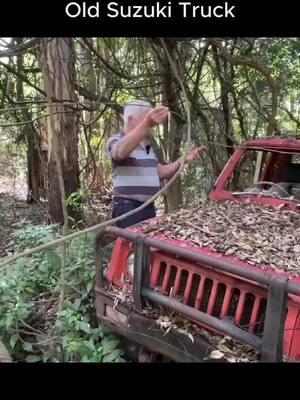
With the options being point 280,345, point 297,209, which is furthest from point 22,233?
point 280,345

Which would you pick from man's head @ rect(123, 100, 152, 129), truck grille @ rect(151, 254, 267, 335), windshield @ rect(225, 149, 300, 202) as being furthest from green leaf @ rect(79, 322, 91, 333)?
windshield @ rect(225, 149, 300, 202)

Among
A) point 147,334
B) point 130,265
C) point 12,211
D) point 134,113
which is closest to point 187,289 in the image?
point 147,334

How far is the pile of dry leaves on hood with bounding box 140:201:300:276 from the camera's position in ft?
9.24

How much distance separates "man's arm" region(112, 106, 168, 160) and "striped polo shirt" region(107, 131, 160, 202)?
7.4 inches

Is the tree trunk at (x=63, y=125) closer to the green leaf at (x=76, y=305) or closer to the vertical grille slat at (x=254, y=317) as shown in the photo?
the green leaf at (x=76, y=305)

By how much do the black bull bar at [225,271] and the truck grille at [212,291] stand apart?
0.32 ft

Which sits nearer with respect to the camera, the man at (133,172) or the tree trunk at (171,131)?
the man at (133,172)

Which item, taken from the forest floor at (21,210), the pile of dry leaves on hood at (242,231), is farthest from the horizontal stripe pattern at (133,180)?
the forest floor at (21,210)

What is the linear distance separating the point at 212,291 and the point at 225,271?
263 millimetres

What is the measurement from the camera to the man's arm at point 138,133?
3.32 meters

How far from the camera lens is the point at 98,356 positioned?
308 centimetres

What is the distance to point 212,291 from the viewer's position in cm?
272

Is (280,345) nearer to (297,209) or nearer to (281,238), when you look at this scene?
(281,238)

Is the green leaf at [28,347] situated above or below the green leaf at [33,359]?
above
